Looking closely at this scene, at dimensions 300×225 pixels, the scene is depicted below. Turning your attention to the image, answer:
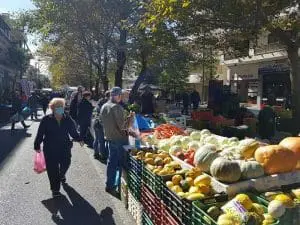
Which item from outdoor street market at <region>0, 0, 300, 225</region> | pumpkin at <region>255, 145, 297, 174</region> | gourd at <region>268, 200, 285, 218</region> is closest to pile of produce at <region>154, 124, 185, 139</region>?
outdoor street market at <region>0, 0, 300, 225</region>

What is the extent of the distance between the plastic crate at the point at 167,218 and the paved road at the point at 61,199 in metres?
1.65

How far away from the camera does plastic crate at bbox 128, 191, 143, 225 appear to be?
6009 millimetres

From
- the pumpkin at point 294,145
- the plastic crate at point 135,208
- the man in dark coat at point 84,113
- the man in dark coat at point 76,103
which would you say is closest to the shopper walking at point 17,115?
the man in dark coat at point 76,103

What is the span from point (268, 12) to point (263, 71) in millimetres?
28434

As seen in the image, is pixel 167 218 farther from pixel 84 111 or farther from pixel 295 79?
pixel 295 79

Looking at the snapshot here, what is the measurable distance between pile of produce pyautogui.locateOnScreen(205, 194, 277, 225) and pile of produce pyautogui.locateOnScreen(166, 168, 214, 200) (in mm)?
405

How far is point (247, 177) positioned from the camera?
4688mm

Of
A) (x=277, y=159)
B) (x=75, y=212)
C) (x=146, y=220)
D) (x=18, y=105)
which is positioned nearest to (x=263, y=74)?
(x=18, y=105)

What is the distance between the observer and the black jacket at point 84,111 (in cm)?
1452

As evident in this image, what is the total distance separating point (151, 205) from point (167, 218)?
78cm

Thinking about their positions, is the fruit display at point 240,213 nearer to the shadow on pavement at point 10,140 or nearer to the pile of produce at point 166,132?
the pile of produce at point 166,132

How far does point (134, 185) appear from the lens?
21.8 feet

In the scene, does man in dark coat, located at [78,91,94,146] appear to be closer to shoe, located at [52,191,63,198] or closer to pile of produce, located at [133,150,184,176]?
shoe, located at [52,191,63,198]

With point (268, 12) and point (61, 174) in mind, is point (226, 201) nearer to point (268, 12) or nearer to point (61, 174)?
point (61, 174)
